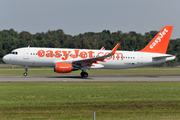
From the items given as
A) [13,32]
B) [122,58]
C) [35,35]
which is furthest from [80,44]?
[122,58]

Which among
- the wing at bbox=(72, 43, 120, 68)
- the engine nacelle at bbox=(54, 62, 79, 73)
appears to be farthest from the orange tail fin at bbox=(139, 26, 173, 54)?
the engine nacelle at bbox=(54, 62, 79, 73)

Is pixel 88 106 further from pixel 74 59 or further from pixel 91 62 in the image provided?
pixel 74 59

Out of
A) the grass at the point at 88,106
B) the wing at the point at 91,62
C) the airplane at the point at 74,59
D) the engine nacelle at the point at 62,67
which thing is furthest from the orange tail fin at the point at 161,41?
the grass at the point at 88,106

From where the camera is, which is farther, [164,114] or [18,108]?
[18,108]

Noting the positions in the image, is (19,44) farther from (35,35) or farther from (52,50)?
(52,50)

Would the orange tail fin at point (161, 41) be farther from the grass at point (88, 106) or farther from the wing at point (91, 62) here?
the grass at point (88, 106)

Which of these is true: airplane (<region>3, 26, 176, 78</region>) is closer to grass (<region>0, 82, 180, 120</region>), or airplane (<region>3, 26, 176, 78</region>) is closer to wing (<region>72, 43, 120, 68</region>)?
wing (<region>72, 43, 120, 68</region>)

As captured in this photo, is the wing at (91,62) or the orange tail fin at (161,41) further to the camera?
the orange tail fin at (161,41)

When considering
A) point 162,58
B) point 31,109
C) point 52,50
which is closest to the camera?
point 31,109

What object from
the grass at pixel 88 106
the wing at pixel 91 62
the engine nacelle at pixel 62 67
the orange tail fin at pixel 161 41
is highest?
the orange tail fin at pixel 161 41

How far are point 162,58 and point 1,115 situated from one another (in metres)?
29.8

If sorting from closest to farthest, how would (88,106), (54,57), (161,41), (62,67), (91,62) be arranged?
(88,106) → (62,67) → (91,62) → (54,57) → (161,41)

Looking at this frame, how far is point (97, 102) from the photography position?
590 inches

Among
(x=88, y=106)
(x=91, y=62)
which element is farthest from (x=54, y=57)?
(x=88, y=106)
